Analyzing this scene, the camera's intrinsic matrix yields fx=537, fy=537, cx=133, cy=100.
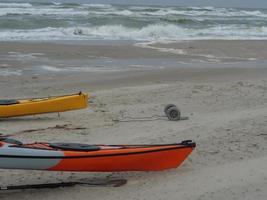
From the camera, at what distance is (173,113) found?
7316 mm

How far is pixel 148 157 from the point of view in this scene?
199 inches

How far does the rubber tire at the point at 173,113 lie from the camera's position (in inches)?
287

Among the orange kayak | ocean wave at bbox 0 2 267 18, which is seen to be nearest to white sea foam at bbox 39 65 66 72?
the orange kayak

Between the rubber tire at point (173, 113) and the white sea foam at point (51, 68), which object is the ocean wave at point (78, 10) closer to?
the white sea foam at point (51, 68)

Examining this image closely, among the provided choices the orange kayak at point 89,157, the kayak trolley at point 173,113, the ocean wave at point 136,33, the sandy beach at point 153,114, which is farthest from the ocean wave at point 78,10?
the orange kayak at point 89,157

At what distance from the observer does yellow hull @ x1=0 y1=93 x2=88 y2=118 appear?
25.1ft

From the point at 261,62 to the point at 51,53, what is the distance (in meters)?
6.12

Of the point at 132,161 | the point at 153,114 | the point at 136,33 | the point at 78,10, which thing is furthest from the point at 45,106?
the point at 78,10

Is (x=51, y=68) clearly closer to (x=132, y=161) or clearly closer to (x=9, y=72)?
(x=9, y=72)

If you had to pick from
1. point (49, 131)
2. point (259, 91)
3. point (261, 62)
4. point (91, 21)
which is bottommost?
point (49, 131)

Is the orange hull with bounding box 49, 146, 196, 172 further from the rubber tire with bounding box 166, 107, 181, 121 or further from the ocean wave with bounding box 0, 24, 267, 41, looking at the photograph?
the ocean wave with bounding box 0, 24, 267, 41

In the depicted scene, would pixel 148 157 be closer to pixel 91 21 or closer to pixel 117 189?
pixel 117 189

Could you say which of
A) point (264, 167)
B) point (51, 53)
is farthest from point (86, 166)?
point (51, 53)

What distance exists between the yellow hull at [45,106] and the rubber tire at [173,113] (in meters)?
1.32
